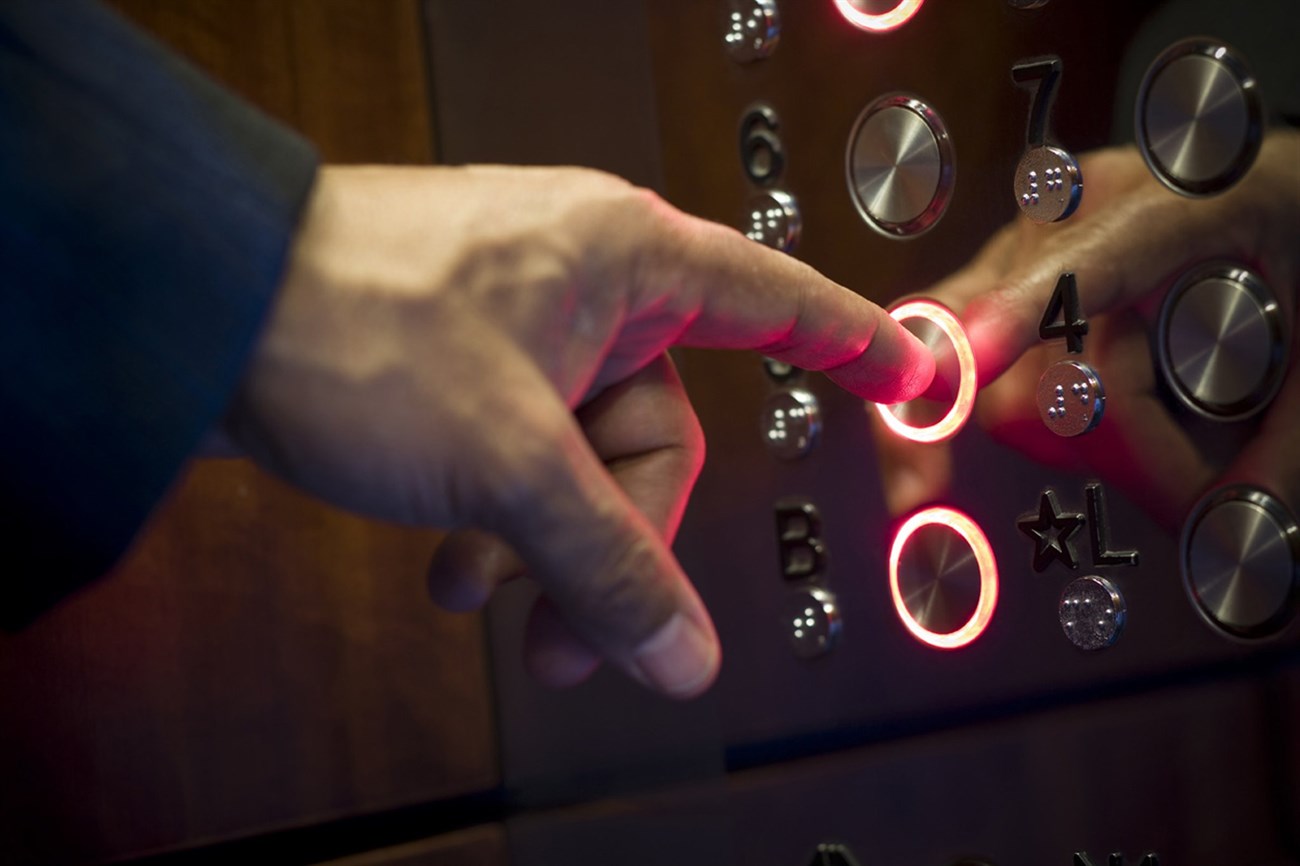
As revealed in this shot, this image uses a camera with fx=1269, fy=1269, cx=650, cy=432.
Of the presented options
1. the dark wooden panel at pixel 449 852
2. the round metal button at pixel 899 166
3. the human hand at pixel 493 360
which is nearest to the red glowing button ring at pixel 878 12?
the round metal button at pixel 899 166

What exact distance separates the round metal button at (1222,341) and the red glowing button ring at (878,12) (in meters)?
0.15

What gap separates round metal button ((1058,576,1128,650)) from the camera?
0.40 m

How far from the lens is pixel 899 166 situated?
18.8 inches

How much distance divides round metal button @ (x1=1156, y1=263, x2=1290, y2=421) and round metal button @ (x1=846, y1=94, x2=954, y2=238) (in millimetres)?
105

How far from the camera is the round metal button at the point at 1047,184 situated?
0.40 m

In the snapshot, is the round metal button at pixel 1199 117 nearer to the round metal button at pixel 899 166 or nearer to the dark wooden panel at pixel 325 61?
the round metal button at pixel 899 166

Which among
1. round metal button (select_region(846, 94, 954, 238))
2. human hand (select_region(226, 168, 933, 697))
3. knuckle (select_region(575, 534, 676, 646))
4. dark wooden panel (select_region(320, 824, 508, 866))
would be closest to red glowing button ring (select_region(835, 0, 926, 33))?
round metal button (select_region(846, 94, 954, 238))

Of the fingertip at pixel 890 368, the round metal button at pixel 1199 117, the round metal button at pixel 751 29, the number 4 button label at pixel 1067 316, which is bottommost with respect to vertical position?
the fingertip at pixel 890 368

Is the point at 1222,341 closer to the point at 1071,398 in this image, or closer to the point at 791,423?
the point at 1071,398

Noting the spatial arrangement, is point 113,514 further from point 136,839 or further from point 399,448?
point 136,839

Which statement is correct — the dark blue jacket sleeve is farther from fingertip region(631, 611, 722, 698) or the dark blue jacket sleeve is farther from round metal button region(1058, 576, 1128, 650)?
round metal button region(1058, 576, 1128, 650)

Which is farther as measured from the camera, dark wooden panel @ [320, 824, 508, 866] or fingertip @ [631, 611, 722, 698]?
dark wooden panel @ [320, 824, 508, 866]

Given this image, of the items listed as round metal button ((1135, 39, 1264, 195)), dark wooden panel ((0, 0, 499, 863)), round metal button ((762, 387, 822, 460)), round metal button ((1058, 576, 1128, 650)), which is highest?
round metal button ((1135, 39, 1264, 195))

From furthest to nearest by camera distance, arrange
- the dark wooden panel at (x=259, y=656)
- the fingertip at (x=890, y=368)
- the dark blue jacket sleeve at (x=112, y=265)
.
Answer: the dark wooden panel at (x=259, y=656) → the fingertip at (x=890, y=368) → the dark blue jacket sleeve at (x=112, y=265)
